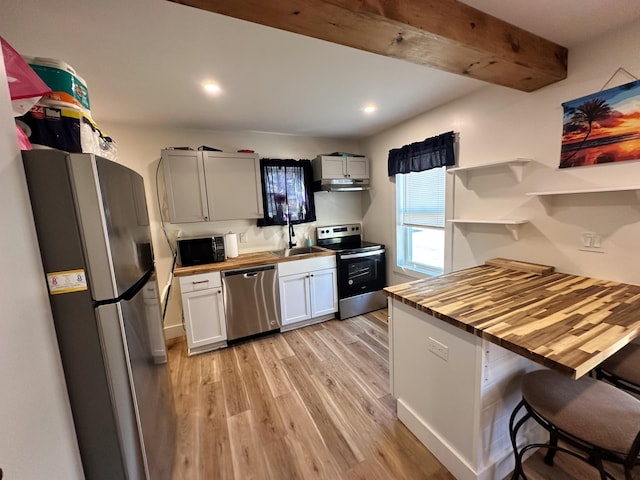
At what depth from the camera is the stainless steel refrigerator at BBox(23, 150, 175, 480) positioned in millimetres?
855

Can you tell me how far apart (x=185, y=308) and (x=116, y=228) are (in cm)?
182

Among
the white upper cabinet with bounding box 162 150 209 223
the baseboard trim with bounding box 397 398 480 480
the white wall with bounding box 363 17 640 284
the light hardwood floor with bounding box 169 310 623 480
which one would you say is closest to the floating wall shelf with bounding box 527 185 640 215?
the white wall with bounding box 363 17 640 284

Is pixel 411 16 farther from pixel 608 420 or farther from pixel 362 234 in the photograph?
pixel 362 234

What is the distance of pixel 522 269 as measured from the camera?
6.42 feet

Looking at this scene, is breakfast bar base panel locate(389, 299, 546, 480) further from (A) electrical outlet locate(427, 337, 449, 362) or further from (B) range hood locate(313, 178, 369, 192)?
(B) range hood locate(313, 178, 369, 192)

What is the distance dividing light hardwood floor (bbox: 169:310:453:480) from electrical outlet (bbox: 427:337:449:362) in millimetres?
660

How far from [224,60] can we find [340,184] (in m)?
2.08

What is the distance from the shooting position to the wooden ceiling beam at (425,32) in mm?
1015

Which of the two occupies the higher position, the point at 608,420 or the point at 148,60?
the point at 148,60

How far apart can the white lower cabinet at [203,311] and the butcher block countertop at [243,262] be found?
0.06 meters

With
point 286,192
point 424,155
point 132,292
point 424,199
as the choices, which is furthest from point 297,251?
point 132,292

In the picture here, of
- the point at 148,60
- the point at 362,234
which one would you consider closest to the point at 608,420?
the point at 148,60

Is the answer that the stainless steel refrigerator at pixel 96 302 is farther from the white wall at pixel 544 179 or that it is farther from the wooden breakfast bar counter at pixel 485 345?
the white wall at pixel 544 179

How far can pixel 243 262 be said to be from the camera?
9.12 ft
